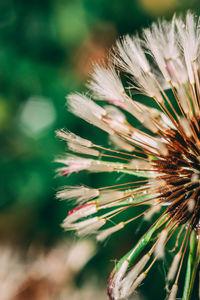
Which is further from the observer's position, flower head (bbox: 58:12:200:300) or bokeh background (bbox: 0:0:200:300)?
bokeh background (bbox: 0:0:200:300)

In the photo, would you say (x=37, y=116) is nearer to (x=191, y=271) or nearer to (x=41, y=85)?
(x=41, y=85)

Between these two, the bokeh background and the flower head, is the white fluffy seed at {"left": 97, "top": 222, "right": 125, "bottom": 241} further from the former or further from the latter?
the bokeh background

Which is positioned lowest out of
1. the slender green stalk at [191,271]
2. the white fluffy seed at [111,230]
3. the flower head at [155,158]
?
the slender green stalk at [191,271]

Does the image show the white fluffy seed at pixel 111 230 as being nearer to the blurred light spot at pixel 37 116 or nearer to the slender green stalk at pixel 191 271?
the slender green stalk at pixel 191 271

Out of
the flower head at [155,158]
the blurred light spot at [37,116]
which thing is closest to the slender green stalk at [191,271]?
the flower head at [155,158]

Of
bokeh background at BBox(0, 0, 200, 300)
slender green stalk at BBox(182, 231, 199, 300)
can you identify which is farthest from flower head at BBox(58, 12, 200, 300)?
bokeh background at BBox(0, 0, 200, 300)

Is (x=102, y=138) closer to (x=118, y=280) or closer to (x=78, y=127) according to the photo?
(x=78, y=127)

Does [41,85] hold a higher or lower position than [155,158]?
higher

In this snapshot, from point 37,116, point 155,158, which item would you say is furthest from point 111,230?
point 37,116
